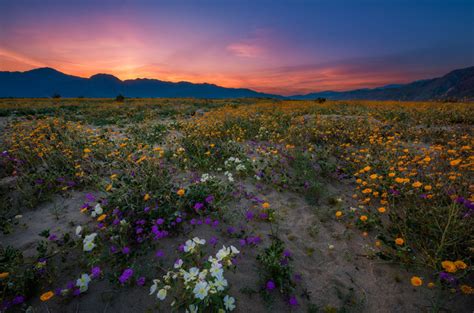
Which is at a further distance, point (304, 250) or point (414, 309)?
point (304, 250)

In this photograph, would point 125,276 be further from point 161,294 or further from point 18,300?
point 18,300

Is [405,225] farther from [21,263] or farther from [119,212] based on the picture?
[21,263]

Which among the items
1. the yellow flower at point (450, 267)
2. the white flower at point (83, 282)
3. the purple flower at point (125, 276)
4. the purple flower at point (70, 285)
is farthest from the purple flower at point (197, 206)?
the yellow flower at point (450, 267)

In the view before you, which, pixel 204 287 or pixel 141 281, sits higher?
pixel 204 287

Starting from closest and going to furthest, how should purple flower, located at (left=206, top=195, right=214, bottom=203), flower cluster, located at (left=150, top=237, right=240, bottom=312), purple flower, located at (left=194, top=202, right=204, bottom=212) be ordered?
flower cluster, located at (left=150, top=237, right=240, bottom=312) → purple flower, located at (left=194, top=202, right=204, bottom=212) → purple flower, located at (left=206, top=195, right=214, bottom=203)

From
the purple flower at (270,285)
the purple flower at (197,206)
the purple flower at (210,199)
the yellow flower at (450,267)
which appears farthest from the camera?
the purple flower at (210,199)

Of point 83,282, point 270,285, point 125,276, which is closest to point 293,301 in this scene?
point 270,285

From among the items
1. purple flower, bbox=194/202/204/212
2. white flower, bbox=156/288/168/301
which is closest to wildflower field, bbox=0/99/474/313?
white flower, bbox=156/288/168/301

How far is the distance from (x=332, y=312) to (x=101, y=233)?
3.04 metres

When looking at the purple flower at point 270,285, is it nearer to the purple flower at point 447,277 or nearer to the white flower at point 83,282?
the purple flower at point 447,277

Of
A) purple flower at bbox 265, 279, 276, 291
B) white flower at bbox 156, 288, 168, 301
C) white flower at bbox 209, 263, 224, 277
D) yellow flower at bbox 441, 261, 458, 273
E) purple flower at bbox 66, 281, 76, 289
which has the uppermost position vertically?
white flower at bbox 209, 263, 224, 277

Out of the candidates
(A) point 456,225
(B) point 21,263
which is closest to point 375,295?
(A) point 456,225

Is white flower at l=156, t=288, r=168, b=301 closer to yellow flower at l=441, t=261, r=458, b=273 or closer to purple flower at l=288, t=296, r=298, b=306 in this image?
purple flower at l=288, t=296, r=298, b=306

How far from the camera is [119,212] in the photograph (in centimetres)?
310
